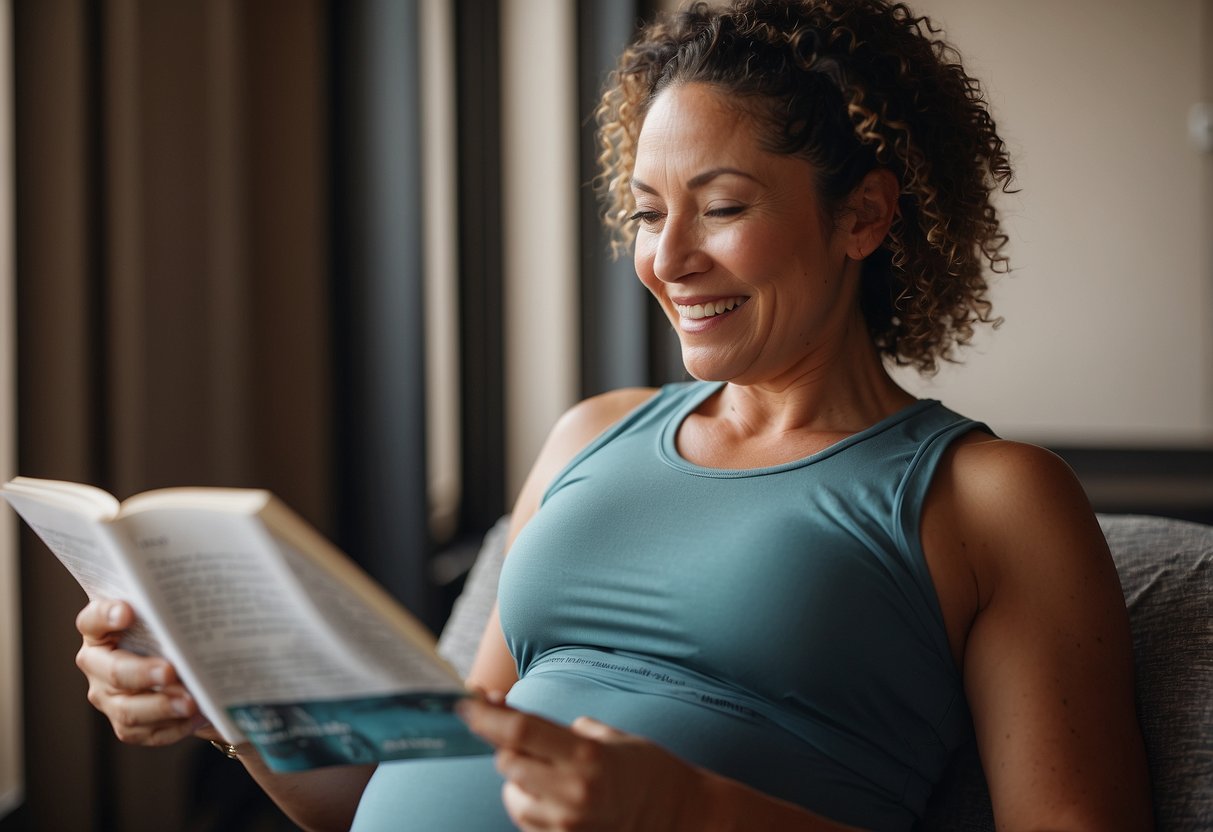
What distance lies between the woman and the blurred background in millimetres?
810

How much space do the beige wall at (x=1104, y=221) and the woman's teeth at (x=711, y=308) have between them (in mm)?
2289

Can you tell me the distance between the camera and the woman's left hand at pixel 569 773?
77 cm

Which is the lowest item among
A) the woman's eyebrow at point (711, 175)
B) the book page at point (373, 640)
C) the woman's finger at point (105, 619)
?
the woman's finger at point (105, 619)

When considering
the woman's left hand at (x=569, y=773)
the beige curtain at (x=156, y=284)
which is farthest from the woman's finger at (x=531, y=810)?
the beige curtain at (x=156, y=284)

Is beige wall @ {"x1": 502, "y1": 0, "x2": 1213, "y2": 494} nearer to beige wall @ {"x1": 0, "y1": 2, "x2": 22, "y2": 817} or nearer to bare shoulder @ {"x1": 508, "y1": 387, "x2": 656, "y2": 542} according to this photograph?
beige wall @ {"x1": 0, "y1": 2, "x2": 22, "y2": 817}

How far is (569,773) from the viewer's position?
791 mm

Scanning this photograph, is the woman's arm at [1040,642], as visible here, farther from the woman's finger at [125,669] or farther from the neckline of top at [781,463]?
the woman's finger at [125,669]

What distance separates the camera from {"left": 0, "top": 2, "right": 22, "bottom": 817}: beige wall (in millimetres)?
1635

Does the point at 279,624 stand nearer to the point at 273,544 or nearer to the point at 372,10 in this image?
the point at 273,544

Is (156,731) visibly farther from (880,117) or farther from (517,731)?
(880,117)

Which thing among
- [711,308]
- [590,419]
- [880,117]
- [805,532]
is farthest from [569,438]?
[880,117]

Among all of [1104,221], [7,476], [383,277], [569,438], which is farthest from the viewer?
[1104,221]

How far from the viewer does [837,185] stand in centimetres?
120

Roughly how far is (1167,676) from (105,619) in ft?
3.05
